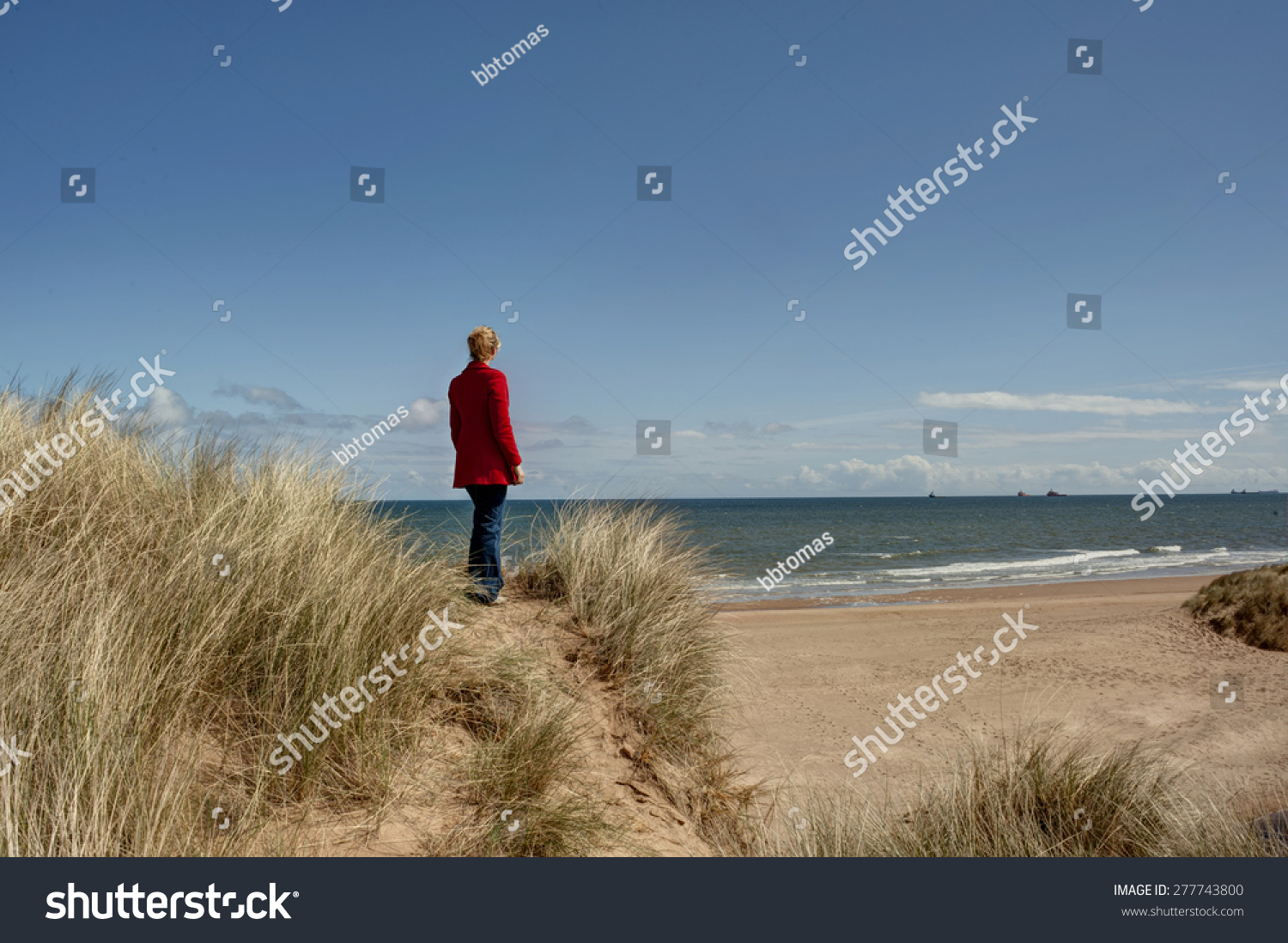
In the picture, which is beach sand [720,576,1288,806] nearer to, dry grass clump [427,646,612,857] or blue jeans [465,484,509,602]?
dry grass clump [427,646,612,857]

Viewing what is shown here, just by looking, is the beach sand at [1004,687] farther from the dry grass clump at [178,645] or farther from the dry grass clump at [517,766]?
the dry grass clump at [178,645]

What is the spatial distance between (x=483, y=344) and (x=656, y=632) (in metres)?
2.93

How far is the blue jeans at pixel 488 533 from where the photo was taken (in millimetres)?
5949

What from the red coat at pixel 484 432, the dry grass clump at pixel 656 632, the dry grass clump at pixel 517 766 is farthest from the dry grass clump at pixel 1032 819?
the red coat at pixel 484 432

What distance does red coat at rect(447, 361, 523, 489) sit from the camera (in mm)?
5859

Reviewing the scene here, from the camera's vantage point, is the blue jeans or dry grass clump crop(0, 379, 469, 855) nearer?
dry grass clump crop(0, 379, 469, 855)

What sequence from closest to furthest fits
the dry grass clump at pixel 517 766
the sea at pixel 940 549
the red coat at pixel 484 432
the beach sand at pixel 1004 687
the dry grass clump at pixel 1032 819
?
the dry grass clump at pixel 517 766, the dry grass clump at pixel 1032 819, the red coat at pixel 484 432, the beach sand at pixel 1004 687, the sea at pixel 940 549

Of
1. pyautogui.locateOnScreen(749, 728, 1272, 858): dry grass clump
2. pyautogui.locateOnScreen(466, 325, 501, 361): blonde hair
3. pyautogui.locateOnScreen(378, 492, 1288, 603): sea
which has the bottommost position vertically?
pyautogui.locateOnScreen(749, 728, 1272, 858): dry grass clump

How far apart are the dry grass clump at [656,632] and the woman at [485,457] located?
2.46 ft

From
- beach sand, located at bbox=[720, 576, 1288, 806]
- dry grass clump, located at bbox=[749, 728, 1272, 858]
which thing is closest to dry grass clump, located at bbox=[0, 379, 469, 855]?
dry grass clump, located at bbox=[749, 728, 1272, 858]

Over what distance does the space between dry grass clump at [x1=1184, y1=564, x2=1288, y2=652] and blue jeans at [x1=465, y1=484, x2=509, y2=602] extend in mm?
15032

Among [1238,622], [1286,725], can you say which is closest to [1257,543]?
[1238,622]
